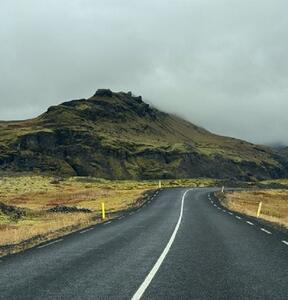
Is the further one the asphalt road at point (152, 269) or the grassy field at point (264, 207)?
the grassy field at point (264, 207)

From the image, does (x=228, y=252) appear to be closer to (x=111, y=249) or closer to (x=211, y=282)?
(x=111, y=249)

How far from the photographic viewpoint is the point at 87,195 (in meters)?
75.7

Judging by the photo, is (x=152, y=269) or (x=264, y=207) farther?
(x=264, y=207)

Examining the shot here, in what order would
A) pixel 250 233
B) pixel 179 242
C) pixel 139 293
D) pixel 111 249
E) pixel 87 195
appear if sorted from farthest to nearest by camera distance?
pixel 87 195
pixel 250 233
pixel 179 242
pixel 111 249
pixel 139 293

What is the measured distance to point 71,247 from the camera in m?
17.3

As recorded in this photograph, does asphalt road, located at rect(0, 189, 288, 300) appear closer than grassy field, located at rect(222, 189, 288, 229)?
Yes

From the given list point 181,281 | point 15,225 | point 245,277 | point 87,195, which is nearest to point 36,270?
point 181,281

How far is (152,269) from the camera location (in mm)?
11938

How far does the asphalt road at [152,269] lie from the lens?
934 cm

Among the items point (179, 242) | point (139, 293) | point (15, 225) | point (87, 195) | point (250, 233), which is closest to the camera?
point (139, 293)

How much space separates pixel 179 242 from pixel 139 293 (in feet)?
29.4

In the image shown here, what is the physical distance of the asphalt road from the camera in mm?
9336

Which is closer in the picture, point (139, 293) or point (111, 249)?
point (139, 293)

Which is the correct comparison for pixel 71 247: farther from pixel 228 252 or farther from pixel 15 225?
pixel 15 225
